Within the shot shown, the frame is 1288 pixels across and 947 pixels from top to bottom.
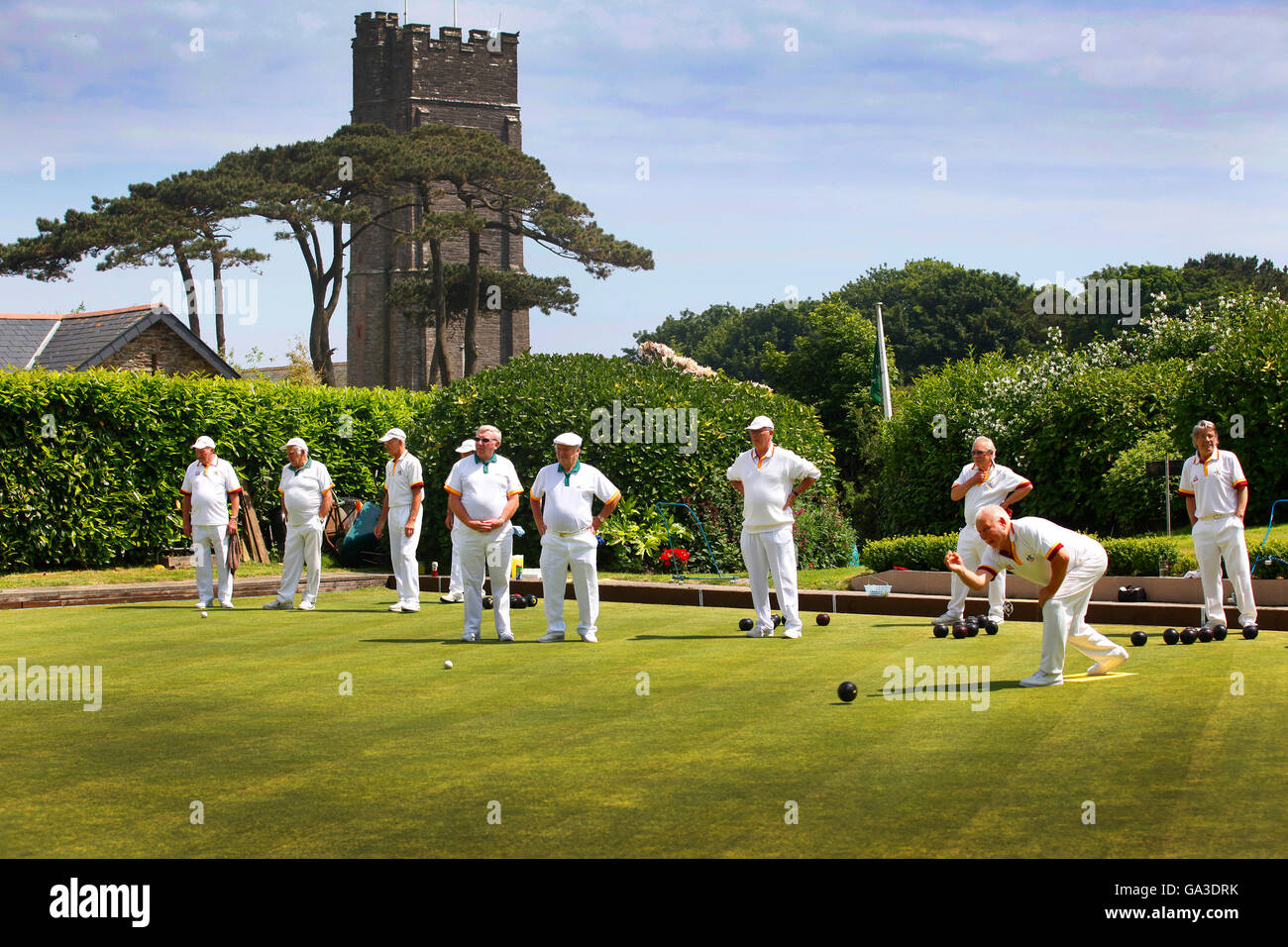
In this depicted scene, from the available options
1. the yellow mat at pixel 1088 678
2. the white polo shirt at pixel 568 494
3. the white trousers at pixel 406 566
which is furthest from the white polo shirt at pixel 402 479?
the yellow mat at pixel 1088 678

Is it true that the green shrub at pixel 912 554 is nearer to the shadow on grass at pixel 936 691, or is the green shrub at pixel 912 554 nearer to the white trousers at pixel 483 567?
the white trousers at pixel 483 567

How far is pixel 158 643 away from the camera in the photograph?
1135 centimetres

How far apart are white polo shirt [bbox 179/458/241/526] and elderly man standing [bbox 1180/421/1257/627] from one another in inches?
401

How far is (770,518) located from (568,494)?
1839 mm

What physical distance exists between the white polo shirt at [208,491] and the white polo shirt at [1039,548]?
30.7ft

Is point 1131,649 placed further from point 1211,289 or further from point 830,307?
point 1211,289

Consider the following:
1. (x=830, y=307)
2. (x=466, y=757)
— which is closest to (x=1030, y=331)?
(x=830, y=307)

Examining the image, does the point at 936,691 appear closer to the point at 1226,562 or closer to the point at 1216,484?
the point at 1226,562

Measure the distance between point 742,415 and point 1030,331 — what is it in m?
60.7

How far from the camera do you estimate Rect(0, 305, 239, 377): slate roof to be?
26.4 metres

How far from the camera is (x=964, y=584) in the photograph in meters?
11.5

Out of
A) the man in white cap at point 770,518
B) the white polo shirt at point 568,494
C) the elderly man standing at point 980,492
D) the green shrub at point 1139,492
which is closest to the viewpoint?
the white polo shirt at point 568,494

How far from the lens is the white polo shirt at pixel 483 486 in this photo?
11484mm

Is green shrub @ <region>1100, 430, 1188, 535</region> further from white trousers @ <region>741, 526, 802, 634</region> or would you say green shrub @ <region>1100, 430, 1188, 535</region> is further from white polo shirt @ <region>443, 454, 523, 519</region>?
white polo shirt @ <region>443, 454, 523, 519</region>
